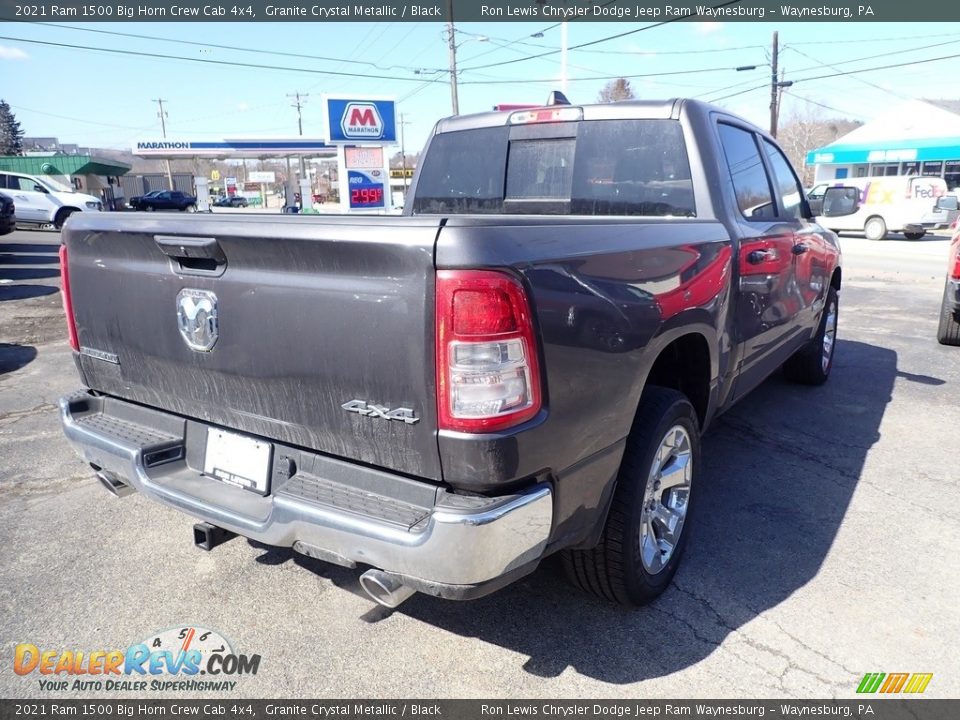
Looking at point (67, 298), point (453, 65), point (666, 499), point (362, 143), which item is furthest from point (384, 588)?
point (453, 65)

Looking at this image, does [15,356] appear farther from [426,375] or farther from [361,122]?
[361,122]

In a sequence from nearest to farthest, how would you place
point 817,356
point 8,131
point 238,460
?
point 238,460 < point 817,356 < point 8,131

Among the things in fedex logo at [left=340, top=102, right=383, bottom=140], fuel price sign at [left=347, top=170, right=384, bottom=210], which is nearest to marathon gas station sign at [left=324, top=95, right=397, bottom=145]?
fedex logo at [left=340, top=102, right=383, bottom=140]

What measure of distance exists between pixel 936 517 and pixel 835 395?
7.73 ft

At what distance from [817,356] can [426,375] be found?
194 inches

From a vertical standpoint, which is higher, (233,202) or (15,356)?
(233,202)

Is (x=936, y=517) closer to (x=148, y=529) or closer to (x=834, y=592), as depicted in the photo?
(x=834, y=592)

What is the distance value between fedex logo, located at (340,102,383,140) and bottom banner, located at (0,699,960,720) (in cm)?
1818

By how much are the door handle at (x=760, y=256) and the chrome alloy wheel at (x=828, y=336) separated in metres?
2.37

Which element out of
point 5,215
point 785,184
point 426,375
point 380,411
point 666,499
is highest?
point 785,184

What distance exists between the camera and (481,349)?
1.87 m

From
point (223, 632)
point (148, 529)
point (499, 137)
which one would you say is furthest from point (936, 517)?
point (148, 529)

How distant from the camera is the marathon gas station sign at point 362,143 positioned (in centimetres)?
1875

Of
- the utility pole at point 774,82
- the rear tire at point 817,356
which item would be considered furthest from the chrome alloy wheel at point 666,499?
the utility pole at point 774,82
